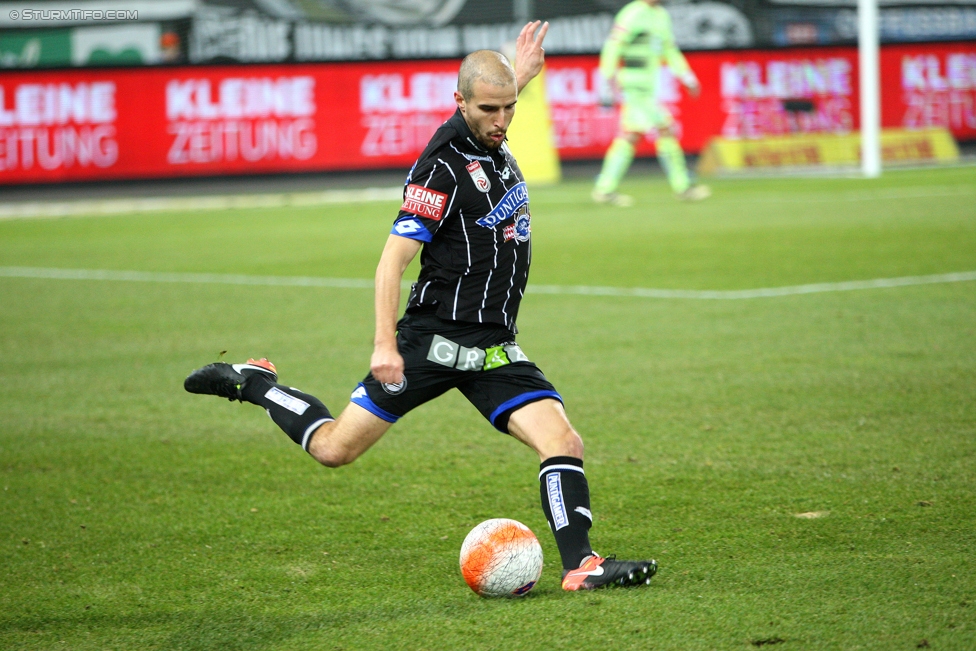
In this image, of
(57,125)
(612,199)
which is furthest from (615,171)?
(57,125)

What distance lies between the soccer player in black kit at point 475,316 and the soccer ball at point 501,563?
12 centimetres

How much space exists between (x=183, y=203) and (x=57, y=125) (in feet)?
10.1

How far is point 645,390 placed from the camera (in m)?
7.80

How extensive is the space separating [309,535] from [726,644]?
2088mm

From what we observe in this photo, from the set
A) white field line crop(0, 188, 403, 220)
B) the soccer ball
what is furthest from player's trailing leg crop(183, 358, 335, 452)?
white field line crop(0, 188, 403, 220)

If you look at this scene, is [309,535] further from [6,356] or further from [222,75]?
[222,75]

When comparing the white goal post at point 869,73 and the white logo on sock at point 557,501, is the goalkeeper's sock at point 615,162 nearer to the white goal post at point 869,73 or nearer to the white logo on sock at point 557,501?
the white goal post at point 869,73

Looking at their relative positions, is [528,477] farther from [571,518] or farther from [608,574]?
[608,574]

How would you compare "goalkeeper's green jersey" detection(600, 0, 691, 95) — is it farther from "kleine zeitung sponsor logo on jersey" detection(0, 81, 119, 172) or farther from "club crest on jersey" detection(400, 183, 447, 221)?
"club crest on jersey" detection(400, 183, 447, 221)

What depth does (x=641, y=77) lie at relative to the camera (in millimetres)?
19812

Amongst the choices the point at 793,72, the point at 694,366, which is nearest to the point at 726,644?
the point at 694,366

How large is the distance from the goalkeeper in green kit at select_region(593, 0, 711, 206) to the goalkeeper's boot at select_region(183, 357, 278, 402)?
47.6 ft

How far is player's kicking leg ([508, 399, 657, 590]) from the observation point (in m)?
4.33

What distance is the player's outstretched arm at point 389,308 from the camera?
14.2ft
